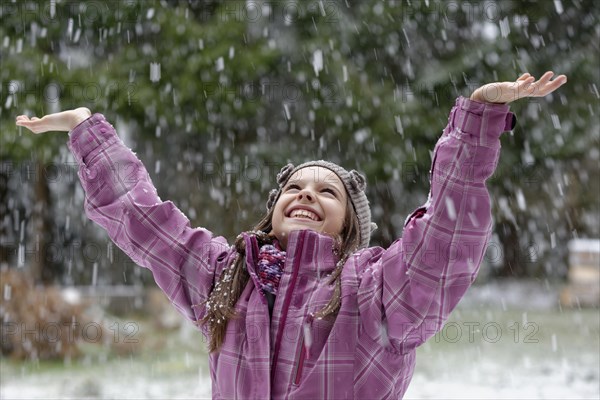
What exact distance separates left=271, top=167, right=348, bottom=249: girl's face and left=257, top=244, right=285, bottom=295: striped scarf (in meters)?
0.08

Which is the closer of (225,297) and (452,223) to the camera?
(452,223)

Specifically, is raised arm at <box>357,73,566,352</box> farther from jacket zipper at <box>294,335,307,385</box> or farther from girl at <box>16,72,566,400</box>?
jacket zipper at <box>294,335,307,385</box>

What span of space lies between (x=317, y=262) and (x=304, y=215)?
18 cm

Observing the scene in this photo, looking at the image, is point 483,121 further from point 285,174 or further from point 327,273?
point 285,174

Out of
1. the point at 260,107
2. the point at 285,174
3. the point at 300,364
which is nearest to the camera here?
the point at 300,364

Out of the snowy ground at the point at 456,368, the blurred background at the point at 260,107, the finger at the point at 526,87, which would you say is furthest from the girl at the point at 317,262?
the blurred background at the point at 260,107

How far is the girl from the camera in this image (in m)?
1.41

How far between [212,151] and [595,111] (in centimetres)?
402

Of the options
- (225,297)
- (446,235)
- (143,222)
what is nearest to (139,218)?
(143,222)

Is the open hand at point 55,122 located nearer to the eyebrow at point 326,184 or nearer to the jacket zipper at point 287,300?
the eyebrow at point 326,184

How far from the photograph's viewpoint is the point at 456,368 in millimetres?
4645

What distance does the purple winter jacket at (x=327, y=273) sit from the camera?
1.41 metres

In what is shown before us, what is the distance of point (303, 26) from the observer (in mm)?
7027

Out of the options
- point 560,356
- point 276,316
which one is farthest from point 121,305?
point 276,316
